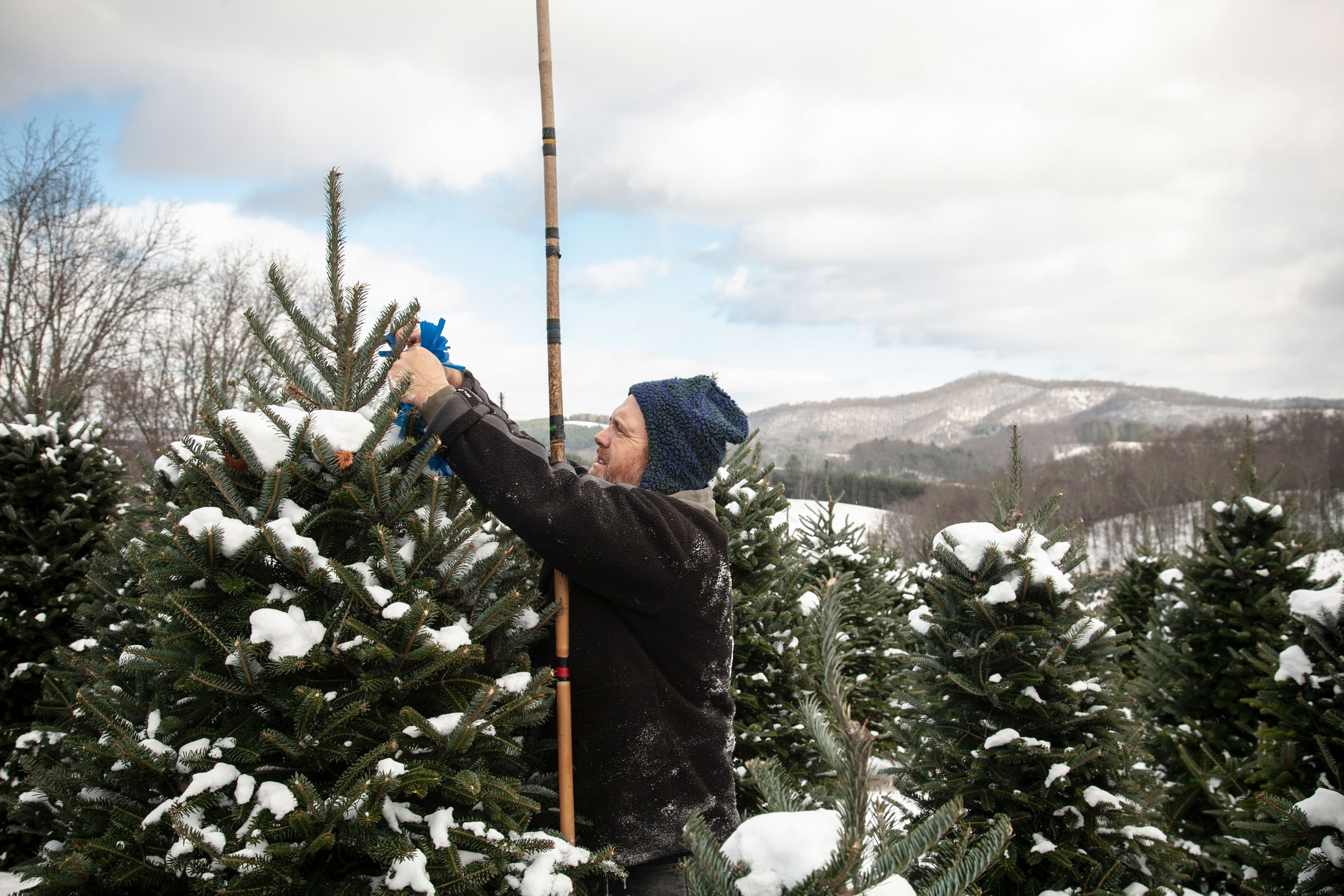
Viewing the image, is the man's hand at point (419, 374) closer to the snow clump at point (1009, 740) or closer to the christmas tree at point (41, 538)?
the snow clump at point (1009, 740)

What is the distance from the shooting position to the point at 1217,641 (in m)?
6.20

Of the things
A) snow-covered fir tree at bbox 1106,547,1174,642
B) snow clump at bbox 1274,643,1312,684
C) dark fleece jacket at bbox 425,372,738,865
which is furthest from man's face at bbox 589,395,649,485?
snow-covered fir tree at bbox 1106,547,1174,642

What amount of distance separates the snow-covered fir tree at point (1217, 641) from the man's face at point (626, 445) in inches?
200

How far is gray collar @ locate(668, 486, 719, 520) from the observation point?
2742 millimetres

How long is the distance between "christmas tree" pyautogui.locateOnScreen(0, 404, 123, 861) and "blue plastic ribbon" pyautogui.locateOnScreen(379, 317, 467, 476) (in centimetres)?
368

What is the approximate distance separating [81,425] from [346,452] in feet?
16.2

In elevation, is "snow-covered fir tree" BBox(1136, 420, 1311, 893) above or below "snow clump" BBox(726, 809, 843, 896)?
below

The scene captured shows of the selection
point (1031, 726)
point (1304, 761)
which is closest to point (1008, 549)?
point (1031, 726)

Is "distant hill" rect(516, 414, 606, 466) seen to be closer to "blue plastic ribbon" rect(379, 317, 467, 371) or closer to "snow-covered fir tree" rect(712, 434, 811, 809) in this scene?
"blue plastic ribbon" rect(379, 317, 467, 371)

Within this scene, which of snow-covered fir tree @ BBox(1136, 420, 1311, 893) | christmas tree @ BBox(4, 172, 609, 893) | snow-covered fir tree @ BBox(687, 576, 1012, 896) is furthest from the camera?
snow-covered fir tree @ BBox(1136, 420, 1311, 893)

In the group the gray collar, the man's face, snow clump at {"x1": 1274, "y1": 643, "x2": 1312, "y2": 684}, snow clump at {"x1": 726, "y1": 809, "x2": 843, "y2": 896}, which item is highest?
the man's face

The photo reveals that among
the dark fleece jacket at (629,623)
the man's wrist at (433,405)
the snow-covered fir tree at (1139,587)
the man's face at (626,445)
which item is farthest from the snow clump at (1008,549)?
the snow-covered fir tree at (1139,587)

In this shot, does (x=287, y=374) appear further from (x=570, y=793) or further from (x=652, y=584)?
(x=570, y=793)

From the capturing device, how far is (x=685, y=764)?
96.5 inches
